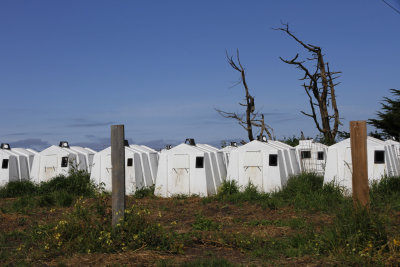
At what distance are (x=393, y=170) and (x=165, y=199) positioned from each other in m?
7.09

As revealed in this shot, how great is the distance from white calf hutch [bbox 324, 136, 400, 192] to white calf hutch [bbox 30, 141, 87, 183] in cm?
998

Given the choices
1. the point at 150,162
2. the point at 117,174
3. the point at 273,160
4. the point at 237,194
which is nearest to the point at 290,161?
the point at 273,160

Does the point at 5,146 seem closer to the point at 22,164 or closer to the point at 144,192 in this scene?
the point at 22,164

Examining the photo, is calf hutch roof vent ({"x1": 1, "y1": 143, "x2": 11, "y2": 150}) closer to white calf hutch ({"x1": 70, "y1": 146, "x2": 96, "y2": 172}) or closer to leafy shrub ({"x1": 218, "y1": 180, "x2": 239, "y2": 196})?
white calf hutch ({"x1": 70, "y1": 146, "x2": 96, "y2": 172})

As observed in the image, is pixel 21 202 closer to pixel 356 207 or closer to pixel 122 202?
pixel 122 202

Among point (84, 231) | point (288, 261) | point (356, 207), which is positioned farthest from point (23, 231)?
point (356, 207)

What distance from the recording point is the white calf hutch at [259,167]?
14.4 meters

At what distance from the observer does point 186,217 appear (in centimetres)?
1119

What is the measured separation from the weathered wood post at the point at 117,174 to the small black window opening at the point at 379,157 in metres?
8.84

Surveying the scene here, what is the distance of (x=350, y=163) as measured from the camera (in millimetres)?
13711

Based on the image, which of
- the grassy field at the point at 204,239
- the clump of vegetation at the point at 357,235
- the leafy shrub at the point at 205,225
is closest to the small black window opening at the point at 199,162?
the grassy field at the point at 204,239

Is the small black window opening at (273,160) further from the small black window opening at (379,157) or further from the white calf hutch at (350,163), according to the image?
the small black window opening at (379,157)

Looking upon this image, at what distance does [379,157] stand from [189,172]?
592cm

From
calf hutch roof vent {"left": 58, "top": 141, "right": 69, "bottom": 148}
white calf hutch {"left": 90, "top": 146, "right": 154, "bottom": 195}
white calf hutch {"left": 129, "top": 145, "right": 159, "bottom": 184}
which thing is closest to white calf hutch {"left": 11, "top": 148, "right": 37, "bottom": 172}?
calf hutch roof vent {"left": 58, "top": 141, "right": 69, "bottom": 148}
